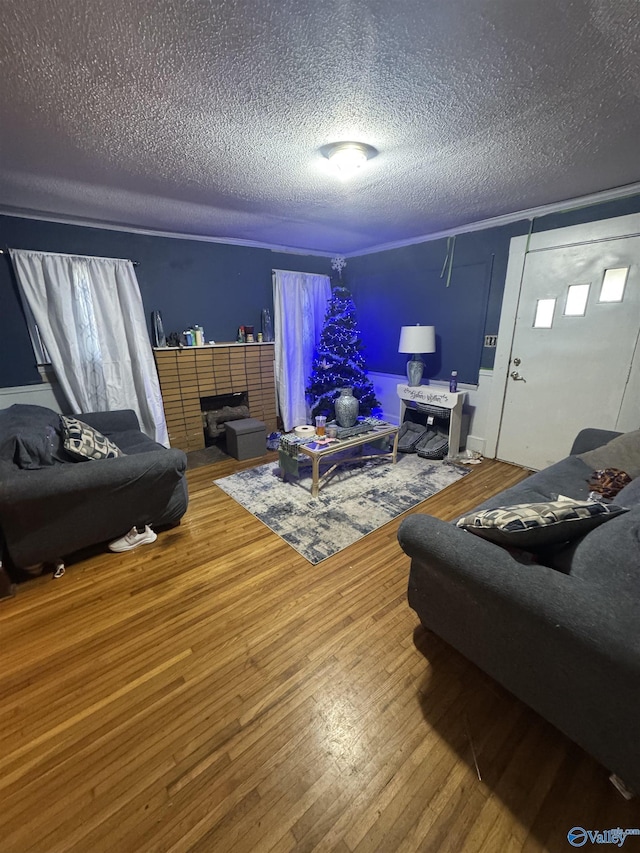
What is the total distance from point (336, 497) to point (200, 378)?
2.10 meters

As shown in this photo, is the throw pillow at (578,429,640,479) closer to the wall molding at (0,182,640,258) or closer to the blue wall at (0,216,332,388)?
the wall molding at (0,182,640,258)

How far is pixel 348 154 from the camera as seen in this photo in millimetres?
1835

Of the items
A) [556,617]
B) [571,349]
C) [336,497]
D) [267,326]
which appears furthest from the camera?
[267,326]

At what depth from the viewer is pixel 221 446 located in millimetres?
3980

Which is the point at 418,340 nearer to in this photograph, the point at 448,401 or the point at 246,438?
the point at 448,401

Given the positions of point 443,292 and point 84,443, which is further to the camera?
point 443,292

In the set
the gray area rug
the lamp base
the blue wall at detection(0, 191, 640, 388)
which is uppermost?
the blue wall at detection(0, 191, 640, 388)


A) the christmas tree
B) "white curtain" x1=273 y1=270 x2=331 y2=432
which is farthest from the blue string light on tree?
"white curtain" x1=273 y1=270 x2=331 y2=432

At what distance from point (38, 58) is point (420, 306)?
362 centimetres

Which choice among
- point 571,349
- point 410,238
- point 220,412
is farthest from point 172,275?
point 571,349

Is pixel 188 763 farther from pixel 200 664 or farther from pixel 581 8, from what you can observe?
pixel 581 8

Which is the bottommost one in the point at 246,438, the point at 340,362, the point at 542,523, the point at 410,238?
the point at 246,438

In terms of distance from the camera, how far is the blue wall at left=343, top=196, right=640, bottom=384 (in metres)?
3.24

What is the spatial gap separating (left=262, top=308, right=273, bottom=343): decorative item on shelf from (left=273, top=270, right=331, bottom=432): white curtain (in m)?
0.09
